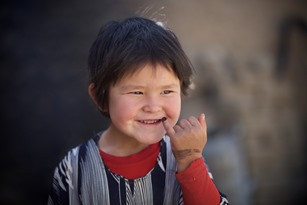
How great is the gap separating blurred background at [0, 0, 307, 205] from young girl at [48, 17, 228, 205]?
4.13ft

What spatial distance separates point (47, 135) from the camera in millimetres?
3018

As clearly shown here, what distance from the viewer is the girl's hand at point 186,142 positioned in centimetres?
152

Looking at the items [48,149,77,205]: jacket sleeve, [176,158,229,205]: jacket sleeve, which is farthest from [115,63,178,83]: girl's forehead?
[48,149,77,205]: jacket sleeve

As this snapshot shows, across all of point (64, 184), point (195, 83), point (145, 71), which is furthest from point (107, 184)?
point (195, 83)

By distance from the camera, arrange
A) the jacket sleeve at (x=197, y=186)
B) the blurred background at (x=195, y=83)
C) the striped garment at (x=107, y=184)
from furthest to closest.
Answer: the blurred background at (x=195, y=83), the striped garment at (x=107, y=184), the jacket sleeve at (x=197, y=186)

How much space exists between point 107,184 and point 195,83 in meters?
1.45

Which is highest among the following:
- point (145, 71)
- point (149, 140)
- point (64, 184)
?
point (145, 71)

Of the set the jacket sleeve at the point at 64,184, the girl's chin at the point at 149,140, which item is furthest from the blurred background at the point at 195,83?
the girl's chin at the point at 149,140

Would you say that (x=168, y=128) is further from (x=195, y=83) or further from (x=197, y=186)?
(x=195, y=83)

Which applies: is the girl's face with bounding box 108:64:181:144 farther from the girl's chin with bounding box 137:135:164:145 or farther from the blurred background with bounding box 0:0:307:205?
the blurred background with bounding box 0:0:307:205

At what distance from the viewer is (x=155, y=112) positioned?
1531 mm

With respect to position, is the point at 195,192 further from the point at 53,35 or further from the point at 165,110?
the point at 53,35

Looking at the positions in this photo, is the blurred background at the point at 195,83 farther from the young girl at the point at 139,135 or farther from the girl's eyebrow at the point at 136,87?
Result: the girl's eyebrow at the point at 136,87

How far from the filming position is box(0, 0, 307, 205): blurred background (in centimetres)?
298
